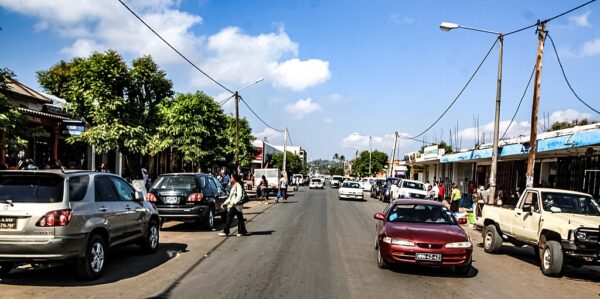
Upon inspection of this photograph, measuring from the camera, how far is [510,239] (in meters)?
11.8

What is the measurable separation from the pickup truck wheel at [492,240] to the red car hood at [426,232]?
3.26 m

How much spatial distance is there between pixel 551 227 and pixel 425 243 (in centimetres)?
315

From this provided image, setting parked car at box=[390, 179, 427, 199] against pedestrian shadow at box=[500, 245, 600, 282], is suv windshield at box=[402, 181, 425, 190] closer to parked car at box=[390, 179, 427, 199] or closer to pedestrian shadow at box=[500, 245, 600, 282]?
parked car at box=[390, 179, 427, 199]

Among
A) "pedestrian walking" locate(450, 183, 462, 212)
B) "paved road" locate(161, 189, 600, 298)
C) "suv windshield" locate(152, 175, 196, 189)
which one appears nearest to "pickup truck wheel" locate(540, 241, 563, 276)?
"paved road" locate(161, 189, 600, 298)

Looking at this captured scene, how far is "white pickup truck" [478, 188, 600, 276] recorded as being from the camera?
915 cm

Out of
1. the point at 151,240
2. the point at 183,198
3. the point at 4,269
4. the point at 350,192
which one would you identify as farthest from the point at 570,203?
the point at 350,192

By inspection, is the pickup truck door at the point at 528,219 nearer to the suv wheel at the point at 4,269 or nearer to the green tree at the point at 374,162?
the suv wheel at the point at 4,269

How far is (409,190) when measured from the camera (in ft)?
101

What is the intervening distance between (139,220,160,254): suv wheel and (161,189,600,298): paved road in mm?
1381

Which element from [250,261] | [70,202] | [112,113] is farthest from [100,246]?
[112,113]

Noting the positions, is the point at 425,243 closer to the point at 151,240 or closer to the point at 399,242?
the point at 399,242

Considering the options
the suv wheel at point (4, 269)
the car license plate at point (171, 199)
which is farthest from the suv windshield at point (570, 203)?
the suv wheel at point (4, 269)

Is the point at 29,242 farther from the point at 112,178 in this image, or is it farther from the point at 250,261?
the point at 250,261

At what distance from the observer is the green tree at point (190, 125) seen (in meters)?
23.8
